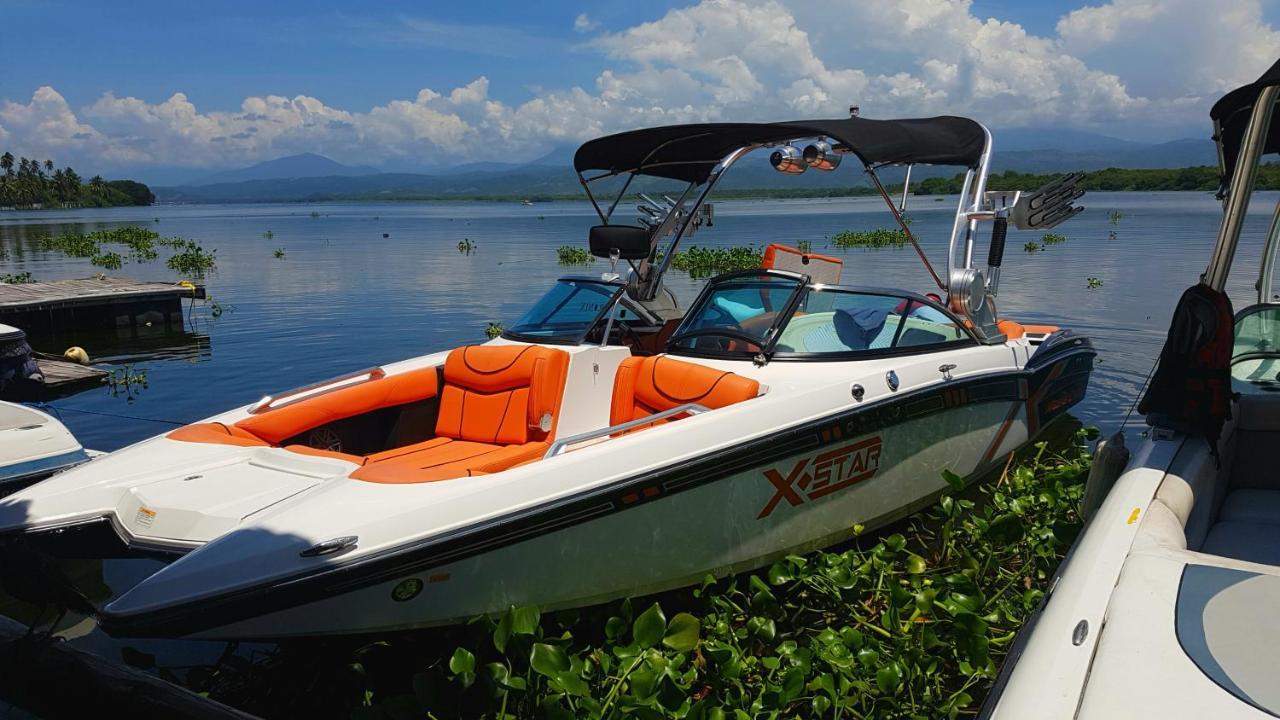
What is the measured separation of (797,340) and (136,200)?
7007 inches

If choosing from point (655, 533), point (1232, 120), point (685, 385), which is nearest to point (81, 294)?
point (685, 385)

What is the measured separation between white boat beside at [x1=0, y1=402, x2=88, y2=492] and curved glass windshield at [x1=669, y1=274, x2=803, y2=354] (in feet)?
15.2

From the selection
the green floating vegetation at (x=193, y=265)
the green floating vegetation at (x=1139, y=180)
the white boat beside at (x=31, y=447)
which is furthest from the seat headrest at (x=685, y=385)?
the green floating vegetation at (x=1139, y=180)

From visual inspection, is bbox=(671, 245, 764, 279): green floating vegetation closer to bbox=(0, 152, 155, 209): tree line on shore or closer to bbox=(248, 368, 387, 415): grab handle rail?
Answer: bbox=(248, 368, 387, 415): grab handle rail

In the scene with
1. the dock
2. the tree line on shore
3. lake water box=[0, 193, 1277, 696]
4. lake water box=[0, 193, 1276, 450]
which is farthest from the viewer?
the tree line on shore

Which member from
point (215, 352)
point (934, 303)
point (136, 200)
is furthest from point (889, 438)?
point (136, 200)

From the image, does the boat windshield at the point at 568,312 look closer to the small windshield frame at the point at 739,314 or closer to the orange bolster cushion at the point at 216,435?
the small windshield frame at the point at 739,314

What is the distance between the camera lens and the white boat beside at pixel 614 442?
363cm

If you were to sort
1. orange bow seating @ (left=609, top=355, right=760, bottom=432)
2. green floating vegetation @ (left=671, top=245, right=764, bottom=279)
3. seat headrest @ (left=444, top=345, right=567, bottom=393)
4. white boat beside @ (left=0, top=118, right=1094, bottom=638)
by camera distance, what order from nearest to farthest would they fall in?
white boat beside @ (left=0, top=118, right=1094, bottom=638), orange bow seating @ (left=609, top=355, right=760, bottom=432), seat headrest @ (left=444, top=345, right=567, bottom=393), green floating vegetation @ (left=671, top=245, right=764, bottom=279)

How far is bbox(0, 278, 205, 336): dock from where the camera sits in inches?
571

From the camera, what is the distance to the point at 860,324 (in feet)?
18.4

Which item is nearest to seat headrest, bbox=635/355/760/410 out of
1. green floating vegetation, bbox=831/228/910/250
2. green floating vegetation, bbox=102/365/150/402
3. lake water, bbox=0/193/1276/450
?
lake water, bbox=0/193/1276/450

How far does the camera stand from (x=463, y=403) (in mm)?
5746

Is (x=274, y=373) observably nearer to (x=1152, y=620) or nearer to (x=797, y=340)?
(x=797, y=340)
